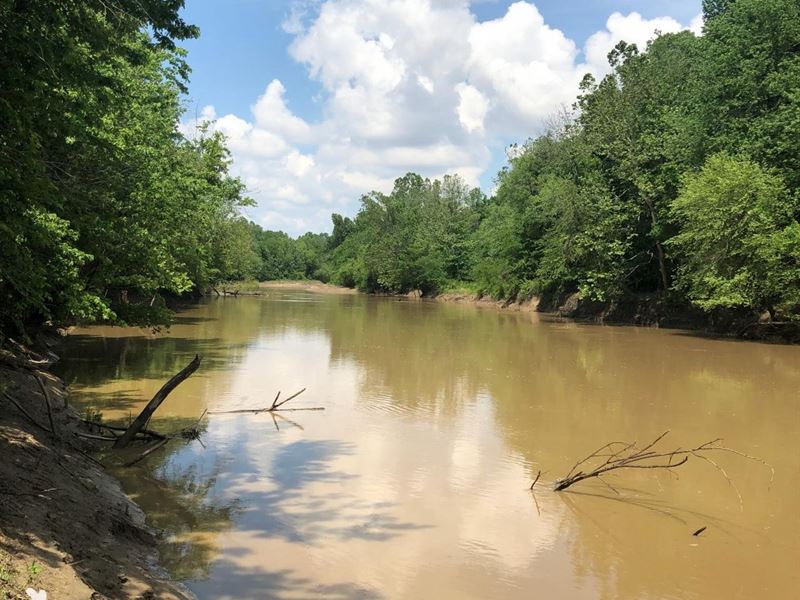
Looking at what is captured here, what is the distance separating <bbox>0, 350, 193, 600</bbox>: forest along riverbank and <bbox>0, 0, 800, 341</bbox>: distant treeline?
2.08 m

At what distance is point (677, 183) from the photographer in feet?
113

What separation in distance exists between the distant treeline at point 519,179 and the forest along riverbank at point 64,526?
2.08 metres

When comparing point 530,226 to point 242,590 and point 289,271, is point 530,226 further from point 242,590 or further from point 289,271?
point 289,271

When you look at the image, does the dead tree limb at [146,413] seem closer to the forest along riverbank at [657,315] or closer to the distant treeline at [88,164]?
the distant treeline at [88,164]

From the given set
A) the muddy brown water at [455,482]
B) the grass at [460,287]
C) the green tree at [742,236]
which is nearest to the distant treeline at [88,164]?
the muddy brown water at [455,482]

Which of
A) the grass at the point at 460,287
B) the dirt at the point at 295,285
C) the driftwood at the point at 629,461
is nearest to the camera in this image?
the driftwood at the point at 629,461

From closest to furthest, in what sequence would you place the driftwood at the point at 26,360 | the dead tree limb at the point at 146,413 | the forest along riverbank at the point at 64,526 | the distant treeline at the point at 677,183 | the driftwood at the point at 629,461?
1. the forest along riverbank at the point at 64,526
2. the driftwood at the point at 629,461
3. the dead tree limb at the point at 146,413
4. the driftwood at the point at 26,360
5. the distant treeline at the point at 677,183

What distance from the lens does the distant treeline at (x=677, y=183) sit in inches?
1063

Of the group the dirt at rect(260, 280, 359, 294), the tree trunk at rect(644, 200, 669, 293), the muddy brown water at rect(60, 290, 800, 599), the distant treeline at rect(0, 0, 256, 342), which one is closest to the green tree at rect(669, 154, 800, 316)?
the tree trunk at rect(644, 200, 669, 293)

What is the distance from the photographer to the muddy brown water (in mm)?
6191

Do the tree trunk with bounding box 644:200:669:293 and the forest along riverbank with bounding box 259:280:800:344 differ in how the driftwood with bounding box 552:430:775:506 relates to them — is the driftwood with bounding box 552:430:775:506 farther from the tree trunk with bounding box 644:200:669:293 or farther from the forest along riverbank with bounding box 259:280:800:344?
the tree trunk with bounding box 644:200:669:293

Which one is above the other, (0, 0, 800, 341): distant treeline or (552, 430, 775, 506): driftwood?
(0, 0, 800, 341): distant treeline

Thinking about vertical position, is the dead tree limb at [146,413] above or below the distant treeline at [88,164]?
below

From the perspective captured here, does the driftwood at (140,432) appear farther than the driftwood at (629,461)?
Yes
